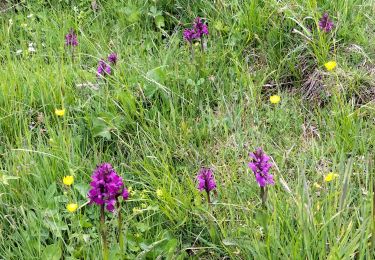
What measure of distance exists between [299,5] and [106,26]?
49.8 inches

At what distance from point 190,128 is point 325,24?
1.00 meters

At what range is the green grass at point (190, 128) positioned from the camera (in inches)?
82.0

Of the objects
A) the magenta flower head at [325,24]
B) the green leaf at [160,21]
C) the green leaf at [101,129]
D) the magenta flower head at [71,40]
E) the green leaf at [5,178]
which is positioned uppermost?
the magenta flower head at [325,24]

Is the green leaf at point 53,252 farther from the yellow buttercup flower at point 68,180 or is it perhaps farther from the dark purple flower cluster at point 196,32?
the dark purple flower cluster at point 196,32

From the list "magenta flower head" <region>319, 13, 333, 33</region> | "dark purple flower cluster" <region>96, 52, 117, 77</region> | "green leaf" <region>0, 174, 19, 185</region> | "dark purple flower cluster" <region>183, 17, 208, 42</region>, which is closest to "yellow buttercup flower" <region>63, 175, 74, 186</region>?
"green leaf" <region>0, 174, 19, 185</region>

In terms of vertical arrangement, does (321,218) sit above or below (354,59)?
below

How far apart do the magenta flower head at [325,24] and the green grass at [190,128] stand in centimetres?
4

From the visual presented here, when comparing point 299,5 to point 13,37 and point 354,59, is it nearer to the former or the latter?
point 354,59

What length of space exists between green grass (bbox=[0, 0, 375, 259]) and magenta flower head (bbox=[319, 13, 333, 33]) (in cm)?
4

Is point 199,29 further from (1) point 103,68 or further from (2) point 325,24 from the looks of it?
(2) point 325,24

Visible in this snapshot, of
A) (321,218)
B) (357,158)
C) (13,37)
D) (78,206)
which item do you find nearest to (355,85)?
(357,158)

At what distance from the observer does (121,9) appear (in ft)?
12.3

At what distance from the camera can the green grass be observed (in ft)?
6.83

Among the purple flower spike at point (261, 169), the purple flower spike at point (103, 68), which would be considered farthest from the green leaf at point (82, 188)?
the purple flower spike at point (103, 68)
